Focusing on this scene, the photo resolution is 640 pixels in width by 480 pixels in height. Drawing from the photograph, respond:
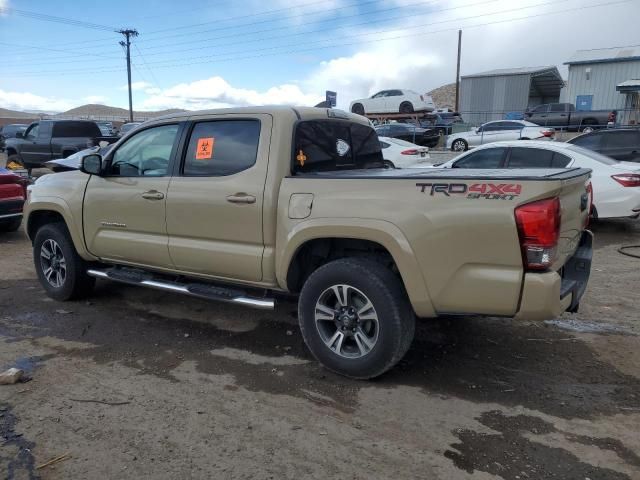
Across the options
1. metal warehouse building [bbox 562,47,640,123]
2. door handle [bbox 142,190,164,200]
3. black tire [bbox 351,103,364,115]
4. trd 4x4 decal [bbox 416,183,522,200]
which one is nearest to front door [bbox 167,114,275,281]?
door handle [bbox 142,190,164,200]

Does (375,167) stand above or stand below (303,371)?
above

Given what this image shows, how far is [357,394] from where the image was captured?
3508 mm

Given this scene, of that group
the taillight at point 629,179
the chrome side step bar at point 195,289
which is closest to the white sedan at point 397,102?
the taillight at point 629,179

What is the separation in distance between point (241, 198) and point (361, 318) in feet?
4.16

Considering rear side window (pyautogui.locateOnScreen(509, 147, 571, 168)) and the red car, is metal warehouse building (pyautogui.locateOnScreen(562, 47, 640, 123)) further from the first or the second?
the red car

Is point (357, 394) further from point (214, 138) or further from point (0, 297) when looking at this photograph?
point (0, 297)

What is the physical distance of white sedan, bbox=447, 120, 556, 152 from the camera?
2109cm

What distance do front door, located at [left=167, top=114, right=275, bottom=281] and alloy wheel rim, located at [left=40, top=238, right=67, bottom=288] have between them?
177 cm

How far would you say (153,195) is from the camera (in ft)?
14.6

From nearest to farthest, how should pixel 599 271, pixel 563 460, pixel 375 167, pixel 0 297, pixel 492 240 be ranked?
pixel 563 460, pixel 492 240, pixel 375 167, pixel 0 297, pixel 599 271

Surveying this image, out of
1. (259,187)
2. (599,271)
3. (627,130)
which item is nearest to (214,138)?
(259,187)

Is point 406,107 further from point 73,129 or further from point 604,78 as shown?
point 73,129

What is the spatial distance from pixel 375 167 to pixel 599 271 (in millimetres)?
3512

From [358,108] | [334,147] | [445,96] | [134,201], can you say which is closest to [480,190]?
[334,147]
